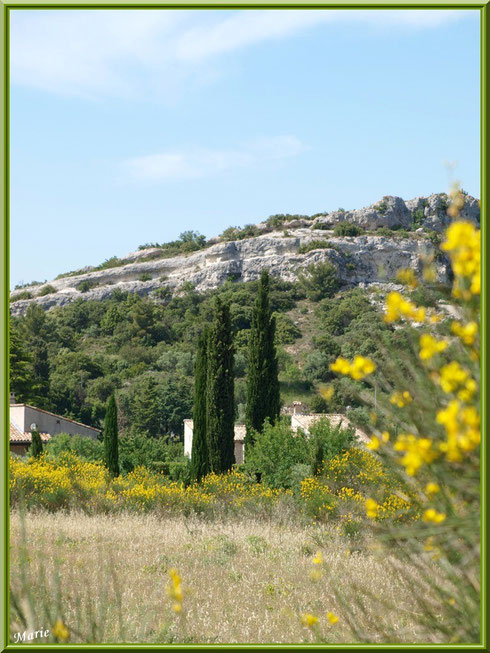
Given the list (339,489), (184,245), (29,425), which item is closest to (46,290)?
(184,245)

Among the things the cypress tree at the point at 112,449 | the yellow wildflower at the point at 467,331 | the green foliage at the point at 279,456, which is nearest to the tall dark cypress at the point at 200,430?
the cypress tree at the point at 112,449

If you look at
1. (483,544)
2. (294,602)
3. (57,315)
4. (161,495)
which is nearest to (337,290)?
(57,315)

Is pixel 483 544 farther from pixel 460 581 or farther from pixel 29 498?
pixel 29 498

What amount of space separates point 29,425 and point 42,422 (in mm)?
1213

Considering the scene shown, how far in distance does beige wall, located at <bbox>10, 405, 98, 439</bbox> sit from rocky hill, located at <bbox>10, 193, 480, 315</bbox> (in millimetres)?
32406

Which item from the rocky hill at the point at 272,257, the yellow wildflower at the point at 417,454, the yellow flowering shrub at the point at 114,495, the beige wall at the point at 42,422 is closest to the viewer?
the yellow wildflower at the point at 417,454

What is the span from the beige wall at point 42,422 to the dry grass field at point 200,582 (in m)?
16.3

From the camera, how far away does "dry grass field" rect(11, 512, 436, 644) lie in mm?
3596

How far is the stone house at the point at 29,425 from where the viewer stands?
25016mm

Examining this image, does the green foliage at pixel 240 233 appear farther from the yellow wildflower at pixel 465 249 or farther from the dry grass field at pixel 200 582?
the yellow wildflower at pixel 465 249

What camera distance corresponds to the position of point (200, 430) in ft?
54.3

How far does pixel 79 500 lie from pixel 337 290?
46.1 metres

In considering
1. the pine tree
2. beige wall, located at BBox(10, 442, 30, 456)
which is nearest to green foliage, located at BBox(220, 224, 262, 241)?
beige wall, located at BBox(10, 442, 30, 456)

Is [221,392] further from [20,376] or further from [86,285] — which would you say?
[86,285]
